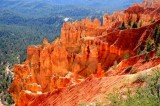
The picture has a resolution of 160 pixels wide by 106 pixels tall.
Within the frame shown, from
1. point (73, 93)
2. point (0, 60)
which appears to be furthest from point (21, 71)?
point (0, 60)

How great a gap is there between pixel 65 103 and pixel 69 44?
27.5m

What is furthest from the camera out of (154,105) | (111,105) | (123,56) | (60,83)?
(123,56)

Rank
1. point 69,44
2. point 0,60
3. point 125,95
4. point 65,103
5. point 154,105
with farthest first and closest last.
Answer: point 0,60 < point 69,44 < point 65,103 < point 125,95 < point 154,105

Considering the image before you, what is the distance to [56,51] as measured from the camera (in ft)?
183

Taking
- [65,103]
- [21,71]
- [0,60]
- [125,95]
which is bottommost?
[0,60]

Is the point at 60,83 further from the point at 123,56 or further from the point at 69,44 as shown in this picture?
the point at 69,44

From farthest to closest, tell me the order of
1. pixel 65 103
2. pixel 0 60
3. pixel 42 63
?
1. pixel 0 60
2. pixel 42 63
3. pixel 65 103

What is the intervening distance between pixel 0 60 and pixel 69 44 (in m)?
71.9

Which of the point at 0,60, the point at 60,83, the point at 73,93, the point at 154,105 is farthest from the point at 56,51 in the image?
the point at 0,60

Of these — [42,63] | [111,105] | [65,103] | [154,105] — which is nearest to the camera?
[154,105]

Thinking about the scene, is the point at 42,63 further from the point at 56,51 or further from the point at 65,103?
the point at 65,103

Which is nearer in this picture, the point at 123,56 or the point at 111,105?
the point at 111,105

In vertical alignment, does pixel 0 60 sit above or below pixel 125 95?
below

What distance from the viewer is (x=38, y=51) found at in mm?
59062
